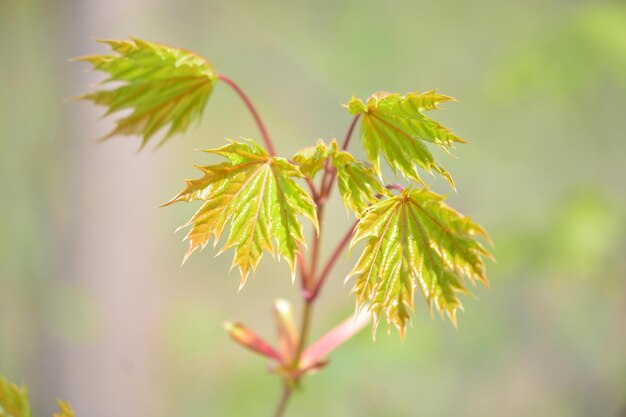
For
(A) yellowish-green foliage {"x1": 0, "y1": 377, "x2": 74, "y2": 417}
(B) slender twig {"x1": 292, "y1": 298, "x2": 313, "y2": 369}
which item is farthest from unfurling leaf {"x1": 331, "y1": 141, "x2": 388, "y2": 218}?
(A) yellowish-green foliage {"x1": 0, "y1": 377, "x2": 74, "y2": 417}

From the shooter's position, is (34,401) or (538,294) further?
(34,401)

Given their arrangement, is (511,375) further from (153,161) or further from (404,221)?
(404,221)

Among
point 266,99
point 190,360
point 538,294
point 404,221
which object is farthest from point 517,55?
point 190,360

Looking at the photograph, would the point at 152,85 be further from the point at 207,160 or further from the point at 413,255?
the point at 207,160

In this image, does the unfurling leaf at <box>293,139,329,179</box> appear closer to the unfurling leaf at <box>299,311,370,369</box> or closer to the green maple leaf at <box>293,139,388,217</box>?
the green maple leaf at <box>293,139,388,217</box>

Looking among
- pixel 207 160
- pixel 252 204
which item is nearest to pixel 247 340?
pixel 252 204

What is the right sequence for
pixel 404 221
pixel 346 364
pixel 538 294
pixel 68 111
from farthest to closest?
1. pixel 68 111
2. pixel 538 294
3. pixel 346 364
4. pixel 404 221
